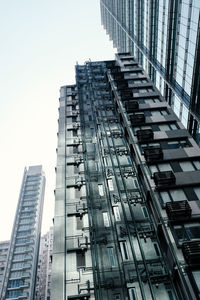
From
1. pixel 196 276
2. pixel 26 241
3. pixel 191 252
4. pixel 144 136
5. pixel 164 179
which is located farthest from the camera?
pixel 26 241

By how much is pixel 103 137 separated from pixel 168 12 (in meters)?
21.1

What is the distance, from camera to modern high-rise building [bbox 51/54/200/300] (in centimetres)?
1866

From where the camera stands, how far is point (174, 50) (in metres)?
39.1

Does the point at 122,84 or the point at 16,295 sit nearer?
the point at 122,84

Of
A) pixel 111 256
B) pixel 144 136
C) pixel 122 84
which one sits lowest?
pixel 111 256

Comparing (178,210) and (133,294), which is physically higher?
(178,210)

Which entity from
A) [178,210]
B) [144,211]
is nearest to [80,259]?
[144,211]

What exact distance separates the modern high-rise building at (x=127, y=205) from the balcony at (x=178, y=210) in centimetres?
8

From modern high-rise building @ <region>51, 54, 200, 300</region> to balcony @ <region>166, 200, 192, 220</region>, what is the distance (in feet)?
0.25

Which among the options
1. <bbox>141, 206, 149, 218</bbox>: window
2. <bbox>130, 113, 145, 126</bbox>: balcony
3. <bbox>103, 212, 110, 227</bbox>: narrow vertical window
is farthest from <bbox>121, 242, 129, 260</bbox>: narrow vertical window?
<bbox>130, 113, 145, 126</bbox>: balcony

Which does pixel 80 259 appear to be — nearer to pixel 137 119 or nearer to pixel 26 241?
pixel 137 119

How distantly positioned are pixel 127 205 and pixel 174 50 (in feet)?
84.3

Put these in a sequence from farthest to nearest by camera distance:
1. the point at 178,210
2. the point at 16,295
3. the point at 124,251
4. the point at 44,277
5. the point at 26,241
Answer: the point at 44,277
the point at 26,241
the point at 16,295
the point at 124,251
the point at 178,210

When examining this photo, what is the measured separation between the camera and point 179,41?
121 ft
